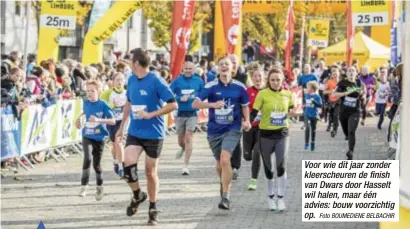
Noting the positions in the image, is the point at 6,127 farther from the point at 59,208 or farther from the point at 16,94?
the point at 59,208

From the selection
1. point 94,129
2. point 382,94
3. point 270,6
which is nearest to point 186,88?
point 94,129

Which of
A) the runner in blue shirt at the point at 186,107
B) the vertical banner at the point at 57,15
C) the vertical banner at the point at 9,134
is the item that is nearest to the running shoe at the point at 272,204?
the runner in blue shirt at the point at 186,107

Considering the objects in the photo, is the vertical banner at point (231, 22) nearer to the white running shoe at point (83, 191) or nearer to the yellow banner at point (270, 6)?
the white running shoe at point (83, 191)

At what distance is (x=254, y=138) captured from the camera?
14977 millimetres

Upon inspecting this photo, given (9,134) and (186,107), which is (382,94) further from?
(9,134)

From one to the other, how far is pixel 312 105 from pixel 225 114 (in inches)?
351

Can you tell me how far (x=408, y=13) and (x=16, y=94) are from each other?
10.5m

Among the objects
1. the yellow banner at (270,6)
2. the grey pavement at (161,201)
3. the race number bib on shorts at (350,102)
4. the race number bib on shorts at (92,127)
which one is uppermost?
the yellow banner at (270,6)

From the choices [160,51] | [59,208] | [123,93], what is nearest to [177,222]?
[59,208]

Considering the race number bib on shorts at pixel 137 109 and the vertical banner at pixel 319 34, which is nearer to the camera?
the race number bib on shorts at pixel 137 109

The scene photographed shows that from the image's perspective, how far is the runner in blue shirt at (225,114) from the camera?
12.5m

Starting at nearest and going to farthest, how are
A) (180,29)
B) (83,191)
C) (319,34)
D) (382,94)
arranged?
(83,191) → (180,29) → (382,94) → (319,34)

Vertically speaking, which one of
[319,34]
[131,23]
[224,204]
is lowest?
[224,204]

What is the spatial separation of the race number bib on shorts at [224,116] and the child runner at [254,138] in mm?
1615
